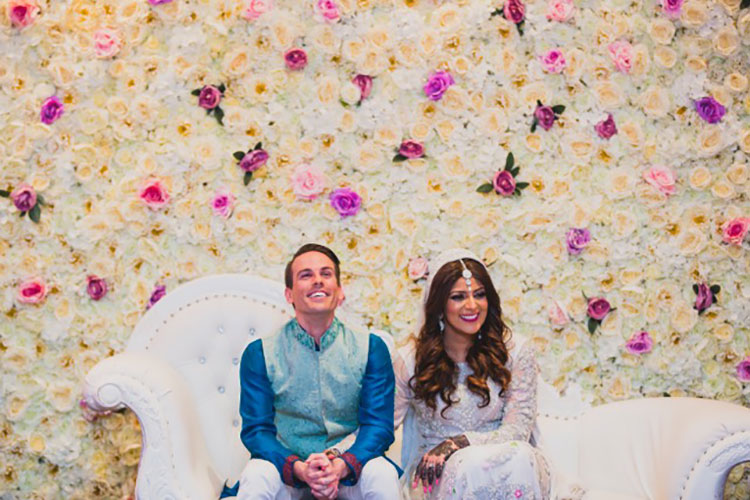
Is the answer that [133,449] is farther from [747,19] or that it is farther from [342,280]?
[747,19]

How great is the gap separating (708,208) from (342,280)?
181 cm

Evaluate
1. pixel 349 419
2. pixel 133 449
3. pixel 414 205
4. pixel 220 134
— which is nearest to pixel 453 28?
pixel 414 205

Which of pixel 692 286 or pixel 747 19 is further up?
pixel 747 19

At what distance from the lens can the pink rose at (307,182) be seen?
427 cm

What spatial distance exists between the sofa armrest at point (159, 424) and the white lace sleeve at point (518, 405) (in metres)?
1.08

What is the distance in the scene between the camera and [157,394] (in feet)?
11.6

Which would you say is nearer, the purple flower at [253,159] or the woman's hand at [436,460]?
the woman's hand at [436,460]

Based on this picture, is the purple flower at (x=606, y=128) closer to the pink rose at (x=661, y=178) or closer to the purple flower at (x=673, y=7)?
the pink rose at (x=661, y=178)

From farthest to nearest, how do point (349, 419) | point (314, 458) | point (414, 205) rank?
point (414, 205), point (349, 419), point (314, 458)

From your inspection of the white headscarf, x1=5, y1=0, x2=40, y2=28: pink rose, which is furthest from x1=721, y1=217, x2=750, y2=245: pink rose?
x1=5, y1=0, x2=40, y2=28: pink rose

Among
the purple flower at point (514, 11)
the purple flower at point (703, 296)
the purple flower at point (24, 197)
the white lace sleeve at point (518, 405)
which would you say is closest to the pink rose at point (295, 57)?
the purple flower at point (514, 11)

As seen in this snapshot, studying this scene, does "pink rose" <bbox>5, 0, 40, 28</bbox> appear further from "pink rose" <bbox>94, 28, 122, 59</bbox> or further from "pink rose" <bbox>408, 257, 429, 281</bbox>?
"pink rose" <bbox>408, 257, 429, 281</bbox>

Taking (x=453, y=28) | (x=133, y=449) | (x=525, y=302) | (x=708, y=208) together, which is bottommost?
(x=133, y=449)

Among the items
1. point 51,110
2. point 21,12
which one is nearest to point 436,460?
point 51,110
